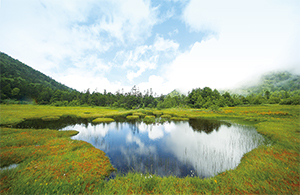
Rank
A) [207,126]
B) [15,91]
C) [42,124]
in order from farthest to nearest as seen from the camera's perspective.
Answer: [15,91] < [207,126] < [42,124]

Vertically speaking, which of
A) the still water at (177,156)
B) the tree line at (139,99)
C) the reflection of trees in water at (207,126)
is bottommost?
the still water at (177,156)

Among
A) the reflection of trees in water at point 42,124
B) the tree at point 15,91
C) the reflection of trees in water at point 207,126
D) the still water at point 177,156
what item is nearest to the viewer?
the still water at point 177,156

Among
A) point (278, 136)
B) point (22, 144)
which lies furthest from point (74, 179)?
point (278, 136)

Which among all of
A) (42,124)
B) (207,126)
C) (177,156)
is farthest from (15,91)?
(207,126)

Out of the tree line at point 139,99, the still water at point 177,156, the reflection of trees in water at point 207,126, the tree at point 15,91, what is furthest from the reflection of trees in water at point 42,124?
the tree at point 15,91

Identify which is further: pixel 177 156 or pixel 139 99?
pixel 139 99

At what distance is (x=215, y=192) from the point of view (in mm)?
7676

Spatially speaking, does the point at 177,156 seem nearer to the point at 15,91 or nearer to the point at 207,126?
the point at 207,126

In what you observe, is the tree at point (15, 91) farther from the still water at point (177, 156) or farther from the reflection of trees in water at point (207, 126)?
the reflection of trees in water at point (207, 126)

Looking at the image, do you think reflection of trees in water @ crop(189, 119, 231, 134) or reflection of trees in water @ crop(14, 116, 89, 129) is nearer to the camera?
reflection of trees in water @ crop(14, 116, 89, 129)

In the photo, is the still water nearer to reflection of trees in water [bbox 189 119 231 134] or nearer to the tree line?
reflection of trees in water [bbox 189 119 231 134]

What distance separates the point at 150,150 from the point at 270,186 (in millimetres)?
13569

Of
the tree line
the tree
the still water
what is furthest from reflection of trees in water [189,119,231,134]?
the tree

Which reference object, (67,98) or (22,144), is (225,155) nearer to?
(22,144)
